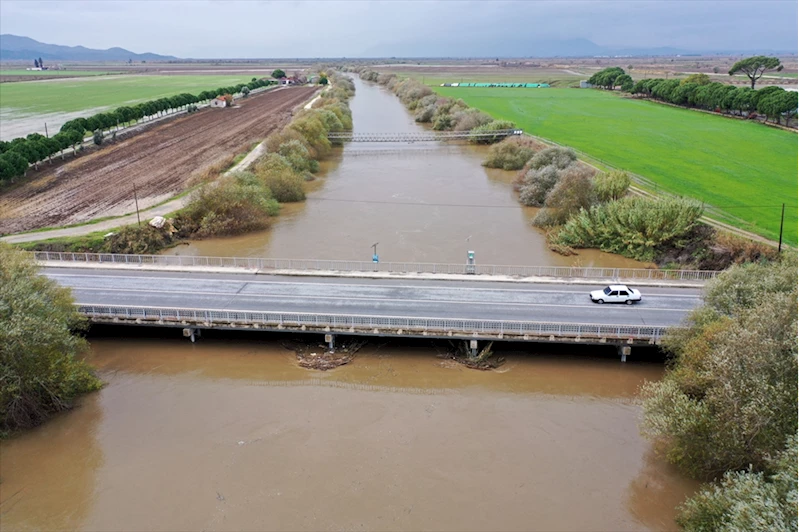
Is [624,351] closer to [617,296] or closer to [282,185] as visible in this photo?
[617,296]

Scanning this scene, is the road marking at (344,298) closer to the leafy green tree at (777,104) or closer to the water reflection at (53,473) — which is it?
the water reflection at (53,473)

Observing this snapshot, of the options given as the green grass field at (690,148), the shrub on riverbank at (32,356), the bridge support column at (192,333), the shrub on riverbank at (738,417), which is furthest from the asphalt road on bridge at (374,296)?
the green grass field at (690,148)

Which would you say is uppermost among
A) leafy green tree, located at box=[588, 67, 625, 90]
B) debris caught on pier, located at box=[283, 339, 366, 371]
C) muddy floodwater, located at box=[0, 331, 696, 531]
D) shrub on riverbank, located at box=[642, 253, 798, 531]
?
leafy green tree, located at box=[588, 67, 625, 90]

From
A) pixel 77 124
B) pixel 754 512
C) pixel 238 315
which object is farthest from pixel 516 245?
pixel 77 124

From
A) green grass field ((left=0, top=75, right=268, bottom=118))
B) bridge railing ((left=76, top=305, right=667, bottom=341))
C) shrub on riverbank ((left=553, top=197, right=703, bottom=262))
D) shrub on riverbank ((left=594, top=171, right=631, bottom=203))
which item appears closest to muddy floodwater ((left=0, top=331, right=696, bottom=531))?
bridge railing ((left=76, top=305, right=667, bottom=341))

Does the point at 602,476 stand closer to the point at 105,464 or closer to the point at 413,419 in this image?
the point at 413,419

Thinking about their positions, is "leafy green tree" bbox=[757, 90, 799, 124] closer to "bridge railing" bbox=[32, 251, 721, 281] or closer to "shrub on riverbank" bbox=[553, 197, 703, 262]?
"shrub on riverbank" bbox=[553, 197, 703, 262]

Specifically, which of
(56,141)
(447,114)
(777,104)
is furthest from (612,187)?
(56,141)
